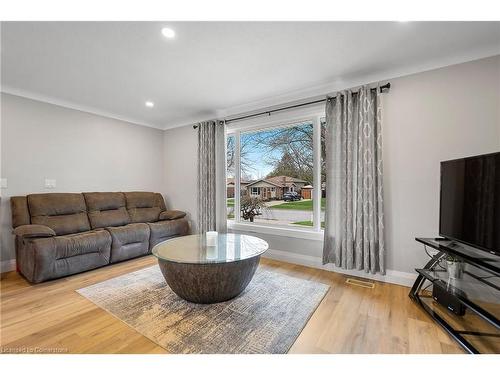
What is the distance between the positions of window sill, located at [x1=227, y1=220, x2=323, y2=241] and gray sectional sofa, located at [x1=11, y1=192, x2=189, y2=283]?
1.01 meters

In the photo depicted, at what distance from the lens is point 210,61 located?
2.28 metres

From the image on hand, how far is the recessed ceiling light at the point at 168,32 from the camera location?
1.80 meters

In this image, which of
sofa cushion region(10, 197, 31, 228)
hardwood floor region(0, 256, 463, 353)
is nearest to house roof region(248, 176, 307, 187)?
hardwood floor region(0, 256, 463, 353)

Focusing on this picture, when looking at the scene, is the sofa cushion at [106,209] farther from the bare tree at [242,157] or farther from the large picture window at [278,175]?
the bare tree at [242,157]

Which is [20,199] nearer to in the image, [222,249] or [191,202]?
[191,202]

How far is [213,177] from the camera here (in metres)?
3.88

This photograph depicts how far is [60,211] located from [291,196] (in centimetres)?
329

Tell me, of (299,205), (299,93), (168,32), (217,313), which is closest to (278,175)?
(299,205)

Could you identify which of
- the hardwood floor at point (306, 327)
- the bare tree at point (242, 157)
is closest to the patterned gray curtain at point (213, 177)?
the bare tree at point (242, 157)

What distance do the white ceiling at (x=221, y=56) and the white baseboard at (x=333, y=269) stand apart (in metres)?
2.21

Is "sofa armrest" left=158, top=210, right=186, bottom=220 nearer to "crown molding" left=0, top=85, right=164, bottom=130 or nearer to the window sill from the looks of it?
the window sill

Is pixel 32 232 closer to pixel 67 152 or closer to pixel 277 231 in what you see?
pixel 67 152
